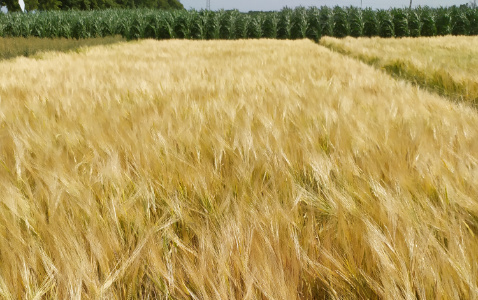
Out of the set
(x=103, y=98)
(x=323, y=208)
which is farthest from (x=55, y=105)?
(x=323, y=208)

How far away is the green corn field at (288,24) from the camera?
18078mm

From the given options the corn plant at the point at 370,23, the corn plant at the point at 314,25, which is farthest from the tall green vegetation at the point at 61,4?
the corn plant at the point at 370,23

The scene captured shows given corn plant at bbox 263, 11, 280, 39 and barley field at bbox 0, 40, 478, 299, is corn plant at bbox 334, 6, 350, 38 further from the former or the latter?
barley field at bbox 0, 40, 478, 299

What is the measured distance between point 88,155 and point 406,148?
870 mm

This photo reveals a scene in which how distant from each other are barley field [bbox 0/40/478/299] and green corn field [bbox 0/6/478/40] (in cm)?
1779

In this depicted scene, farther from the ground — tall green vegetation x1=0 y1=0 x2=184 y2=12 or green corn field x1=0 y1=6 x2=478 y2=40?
tall green vegetation x1=0 y1=0 x2=184 y2=12

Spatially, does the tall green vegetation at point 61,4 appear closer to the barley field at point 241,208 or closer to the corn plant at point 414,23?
the corn plant at point 414,23

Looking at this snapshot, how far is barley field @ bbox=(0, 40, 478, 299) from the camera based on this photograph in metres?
0.46

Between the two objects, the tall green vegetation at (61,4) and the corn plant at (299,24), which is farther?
the tall green vegetation at (61,4)

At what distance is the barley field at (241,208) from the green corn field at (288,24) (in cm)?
1779

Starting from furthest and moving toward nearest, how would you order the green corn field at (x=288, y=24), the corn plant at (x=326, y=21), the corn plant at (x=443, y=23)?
the corn plant at (x=443, y=23) → the green corn field at (x=288, y=24) → the corn plant at (x=326, y=21)

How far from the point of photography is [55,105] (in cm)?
157

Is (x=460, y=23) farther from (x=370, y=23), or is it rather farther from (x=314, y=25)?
(x=314, y=25)

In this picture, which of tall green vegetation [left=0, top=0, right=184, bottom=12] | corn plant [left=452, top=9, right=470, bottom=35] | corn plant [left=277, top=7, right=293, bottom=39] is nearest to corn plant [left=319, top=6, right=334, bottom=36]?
corn plant [left=277, top=7, right=293, bottom=39]
